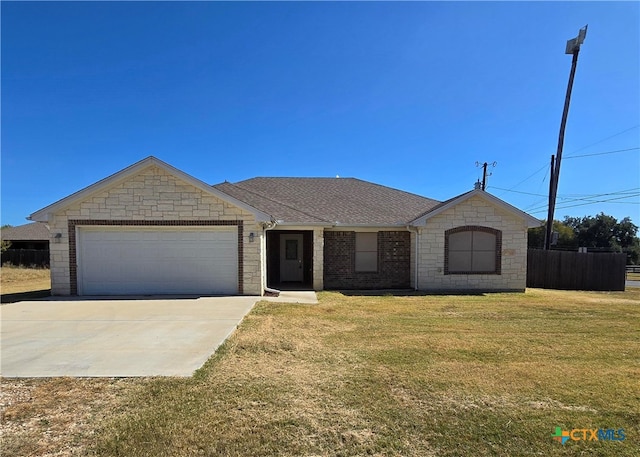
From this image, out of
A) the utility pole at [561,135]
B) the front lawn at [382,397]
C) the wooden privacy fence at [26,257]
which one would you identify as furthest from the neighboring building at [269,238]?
the wooden privacy fence at [26,257]

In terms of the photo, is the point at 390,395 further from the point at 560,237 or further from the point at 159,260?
the point at 560,237

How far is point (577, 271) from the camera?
16844mm

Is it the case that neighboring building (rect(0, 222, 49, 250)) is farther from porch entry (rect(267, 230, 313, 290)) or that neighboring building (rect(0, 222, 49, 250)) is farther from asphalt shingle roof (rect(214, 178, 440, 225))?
porch entry (rect(267, 230, 313, 290))

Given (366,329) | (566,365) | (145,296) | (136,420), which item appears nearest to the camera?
(136,420)

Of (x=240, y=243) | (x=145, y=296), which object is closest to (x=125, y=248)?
(x=145, y=296)

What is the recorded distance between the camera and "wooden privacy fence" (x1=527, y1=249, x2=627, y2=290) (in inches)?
652

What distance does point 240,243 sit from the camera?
11.8 metres

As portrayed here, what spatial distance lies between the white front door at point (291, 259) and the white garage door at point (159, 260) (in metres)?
4.23

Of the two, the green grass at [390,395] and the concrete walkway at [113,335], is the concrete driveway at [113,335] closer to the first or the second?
the concrete walkway at [113,335]

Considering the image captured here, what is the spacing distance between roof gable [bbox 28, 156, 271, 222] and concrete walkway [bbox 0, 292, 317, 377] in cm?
286

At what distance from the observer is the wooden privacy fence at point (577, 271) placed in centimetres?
1656

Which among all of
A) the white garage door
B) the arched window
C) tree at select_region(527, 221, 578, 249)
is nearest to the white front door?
the white garage door

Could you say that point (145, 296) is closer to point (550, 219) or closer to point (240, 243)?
point (240, 243)

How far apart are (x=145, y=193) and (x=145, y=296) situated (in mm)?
3321
